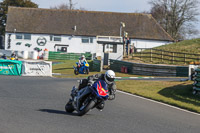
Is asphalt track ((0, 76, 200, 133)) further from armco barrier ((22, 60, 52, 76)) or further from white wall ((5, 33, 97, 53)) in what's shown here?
white wall ((5, 33, 97, 53))

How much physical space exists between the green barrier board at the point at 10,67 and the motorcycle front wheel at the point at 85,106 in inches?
752

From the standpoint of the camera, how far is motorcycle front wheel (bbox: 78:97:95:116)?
9.55 meters

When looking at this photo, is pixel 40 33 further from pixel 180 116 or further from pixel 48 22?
pixel 180 116

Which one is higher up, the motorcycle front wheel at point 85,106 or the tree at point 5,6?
the tree at point 5,6

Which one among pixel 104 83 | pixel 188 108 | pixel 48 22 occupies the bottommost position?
pixel 188 108

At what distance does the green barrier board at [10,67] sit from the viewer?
91.7 feet

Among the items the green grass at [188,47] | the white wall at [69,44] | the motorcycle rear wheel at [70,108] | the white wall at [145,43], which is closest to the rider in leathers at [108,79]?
the motorcycle rear wheel at [70,108]

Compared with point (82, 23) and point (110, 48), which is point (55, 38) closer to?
point (82, 23)

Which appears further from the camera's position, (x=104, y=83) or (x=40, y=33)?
(x=40, y=33)

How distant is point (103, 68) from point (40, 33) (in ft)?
100

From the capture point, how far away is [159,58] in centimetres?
3766

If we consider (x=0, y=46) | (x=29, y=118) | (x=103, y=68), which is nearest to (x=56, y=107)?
(x=29, y=118)

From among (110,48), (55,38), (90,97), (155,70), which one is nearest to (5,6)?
(55,38)

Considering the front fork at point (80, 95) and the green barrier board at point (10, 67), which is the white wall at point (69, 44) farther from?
the front fork at point (80, 95)
